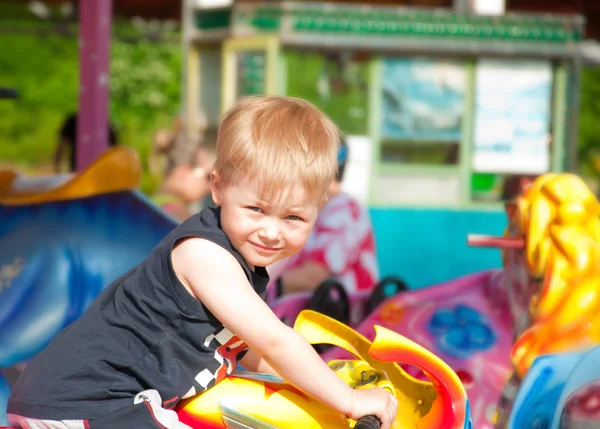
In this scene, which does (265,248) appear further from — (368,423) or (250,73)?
(250,73)

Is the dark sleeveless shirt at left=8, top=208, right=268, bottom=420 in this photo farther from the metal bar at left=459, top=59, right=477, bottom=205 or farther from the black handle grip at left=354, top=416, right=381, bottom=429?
the metal bar at left=459, top=59, right=477, bottom=205

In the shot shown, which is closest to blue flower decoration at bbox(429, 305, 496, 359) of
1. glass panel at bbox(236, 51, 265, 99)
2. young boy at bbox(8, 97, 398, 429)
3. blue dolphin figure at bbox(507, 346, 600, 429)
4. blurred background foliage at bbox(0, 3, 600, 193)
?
blue dolphin figure at bbox(507, 346, 600, 429)

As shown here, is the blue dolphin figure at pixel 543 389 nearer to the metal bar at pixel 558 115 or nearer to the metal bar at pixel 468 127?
the metal bar at pixel 468 127

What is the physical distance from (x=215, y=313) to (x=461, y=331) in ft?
3.04

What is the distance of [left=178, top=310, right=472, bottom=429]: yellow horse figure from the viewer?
1.20 m

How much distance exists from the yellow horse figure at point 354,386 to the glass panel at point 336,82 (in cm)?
447

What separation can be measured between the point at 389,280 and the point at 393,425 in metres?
1.22

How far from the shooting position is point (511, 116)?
5684 millimetres

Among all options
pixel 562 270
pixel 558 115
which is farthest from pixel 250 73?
pixel 562 270

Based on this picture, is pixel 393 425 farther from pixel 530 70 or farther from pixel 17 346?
pixel 530 70

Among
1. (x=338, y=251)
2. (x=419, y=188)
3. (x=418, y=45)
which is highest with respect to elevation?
(x=418, y=45)

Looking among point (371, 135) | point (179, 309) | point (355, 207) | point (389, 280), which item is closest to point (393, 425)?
point (179, 309)

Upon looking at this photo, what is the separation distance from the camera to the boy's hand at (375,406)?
1.17m

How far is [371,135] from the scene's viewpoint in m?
5.68
